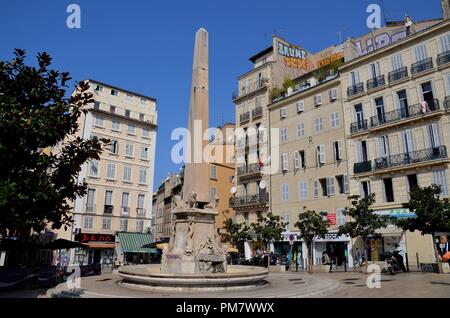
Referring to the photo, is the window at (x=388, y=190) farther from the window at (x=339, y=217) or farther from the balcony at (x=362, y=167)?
the window at (x=339, y=217)

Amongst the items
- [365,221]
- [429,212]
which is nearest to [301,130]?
[365,221]

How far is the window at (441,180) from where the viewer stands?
2452 centimetres

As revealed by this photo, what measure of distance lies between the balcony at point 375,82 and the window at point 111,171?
28912 millimetres

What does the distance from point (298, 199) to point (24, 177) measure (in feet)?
91.2

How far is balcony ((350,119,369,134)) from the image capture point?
30.2 meters

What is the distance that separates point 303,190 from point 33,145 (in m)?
27.5

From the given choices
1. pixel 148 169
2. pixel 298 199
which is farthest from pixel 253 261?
pixel 148 169

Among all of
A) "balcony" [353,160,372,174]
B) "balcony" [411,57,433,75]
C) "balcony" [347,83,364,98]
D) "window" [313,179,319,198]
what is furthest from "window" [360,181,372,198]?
"balcony" [411,57,433,75]

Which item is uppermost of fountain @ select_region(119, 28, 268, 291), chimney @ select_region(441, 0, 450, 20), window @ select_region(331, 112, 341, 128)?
chimney @ select_region(441, 0, 450, 20)

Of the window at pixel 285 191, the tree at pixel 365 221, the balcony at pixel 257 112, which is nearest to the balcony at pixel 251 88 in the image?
the balcony at pixel 257 112

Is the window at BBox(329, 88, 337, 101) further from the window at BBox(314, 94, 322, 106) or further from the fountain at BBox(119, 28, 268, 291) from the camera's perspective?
the fountain at BBox(119, 28, 268, 291)

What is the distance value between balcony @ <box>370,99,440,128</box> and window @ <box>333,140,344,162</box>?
10.7 feet

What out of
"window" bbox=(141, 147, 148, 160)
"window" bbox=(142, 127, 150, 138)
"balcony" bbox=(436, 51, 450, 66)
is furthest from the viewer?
"window" bbox=(142, 127, 150, 138)

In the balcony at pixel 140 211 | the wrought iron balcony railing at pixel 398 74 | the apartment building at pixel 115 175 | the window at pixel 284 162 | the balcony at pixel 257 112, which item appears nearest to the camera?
the wrought iron balcony railing at pixel 398 74
